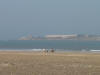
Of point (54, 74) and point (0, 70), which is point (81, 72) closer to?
point (54, 74)

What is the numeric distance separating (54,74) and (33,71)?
1990mm

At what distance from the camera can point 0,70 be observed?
2706 cm

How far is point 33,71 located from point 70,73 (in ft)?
8.17

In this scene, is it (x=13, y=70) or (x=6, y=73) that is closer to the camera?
(x=6, y=73)

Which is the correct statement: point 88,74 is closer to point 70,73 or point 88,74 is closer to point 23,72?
point 70,73

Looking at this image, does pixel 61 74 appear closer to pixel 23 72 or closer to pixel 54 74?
pixel 54 74

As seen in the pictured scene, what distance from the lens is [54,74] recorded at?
24.8 metres

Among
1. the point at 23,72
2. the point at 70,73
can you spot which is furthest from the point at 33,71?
the point at 70,73

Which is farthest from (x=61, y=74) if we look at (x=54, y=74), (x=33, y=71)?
(x=33, y=71)

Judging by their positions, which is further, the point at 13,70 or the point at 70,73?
the point at 13,70

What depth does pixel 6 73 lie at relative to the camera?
2528 cm

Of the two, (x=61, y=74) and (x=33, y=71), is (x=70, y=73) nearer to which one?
(x=61, y=74)

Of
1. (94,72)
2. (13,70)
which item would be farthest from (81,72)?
(13,70)

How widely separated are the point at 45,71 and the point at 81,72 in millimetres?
2243
